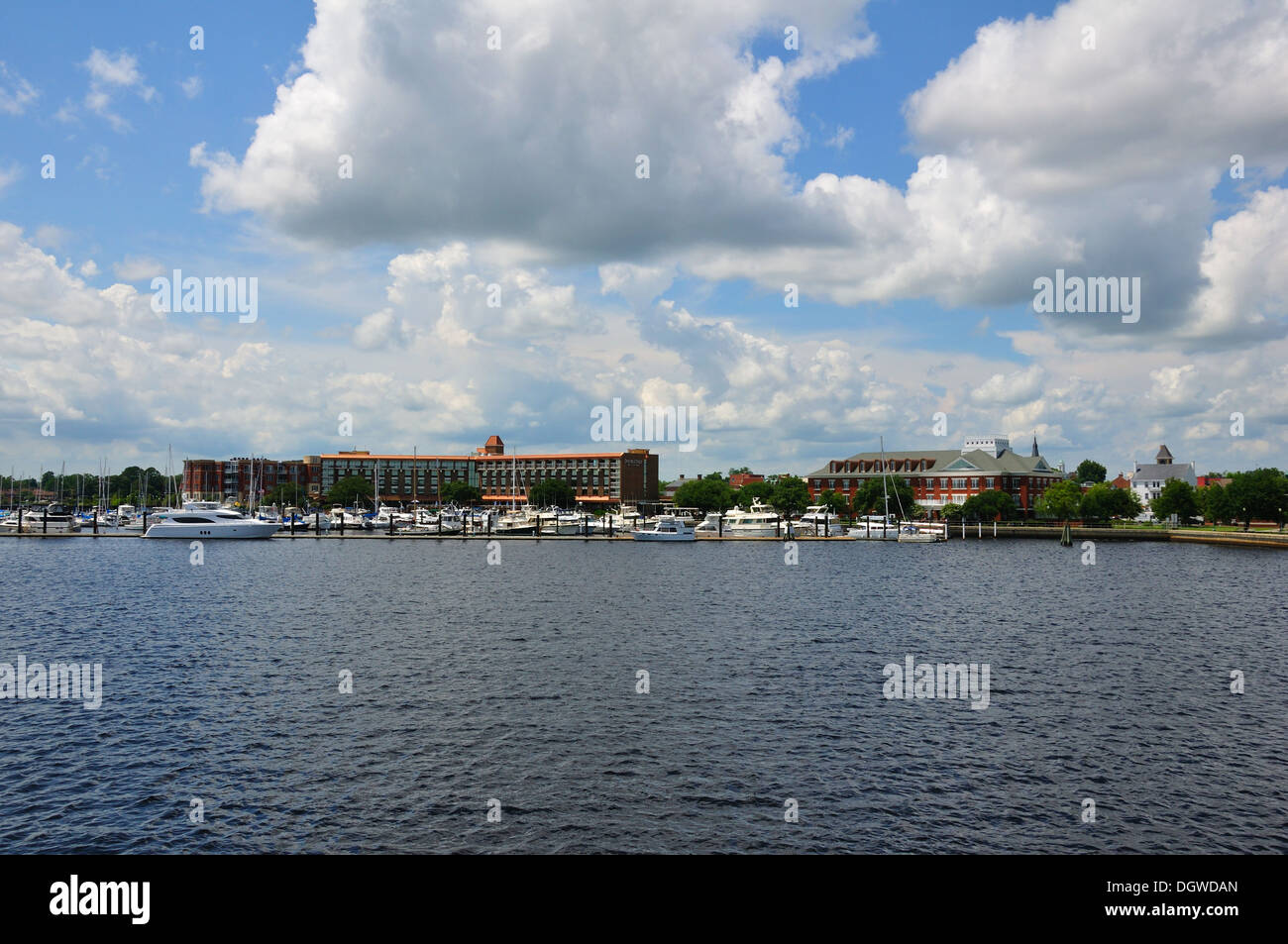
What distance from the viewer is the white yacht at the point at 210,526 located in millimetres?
142750

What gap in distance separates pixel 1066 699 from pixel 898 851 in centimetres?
1865

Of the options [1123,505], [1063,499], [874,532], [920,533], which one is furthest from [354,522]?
[1123,505]

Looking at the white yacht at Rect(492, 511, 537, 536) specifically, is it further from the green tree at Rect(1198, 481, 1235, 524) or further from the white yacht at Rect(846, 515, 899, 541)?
the green tree at Rect(1198, 481, 1235, 524)

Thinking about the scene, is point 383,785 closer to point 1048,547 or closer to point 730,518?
point 1048,547

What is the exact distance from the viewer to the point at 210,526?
14250cm

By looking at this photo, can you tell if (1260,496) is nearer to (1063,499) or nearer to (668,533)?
(1063,499)

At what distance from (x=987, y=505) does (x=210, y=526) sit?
15711 centimetres

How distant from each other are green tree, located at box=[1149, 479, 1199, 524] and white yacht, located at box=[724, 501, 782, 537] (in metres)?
90.3

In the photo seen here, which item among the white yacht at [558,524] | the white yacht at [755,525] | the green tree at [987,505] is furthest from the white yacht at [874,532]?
the white yacht at [558,524]

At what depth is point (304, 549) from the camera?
125312 millimetres

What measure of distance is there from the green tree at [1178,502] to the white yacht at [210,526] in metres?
184

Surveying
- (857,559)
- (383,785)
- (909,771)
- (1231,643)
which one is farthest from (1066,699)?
(857,559)
